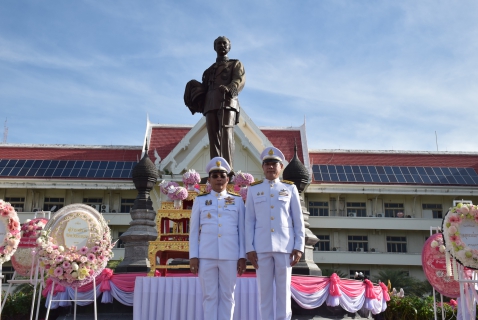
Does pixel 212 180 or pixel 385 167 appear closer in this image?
pixel 212 180

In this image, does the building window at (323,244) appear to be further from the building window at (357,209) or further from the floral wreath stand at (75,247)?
the floral wreath stand at (75,247)

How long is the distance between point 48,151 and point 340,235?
18.7 metres

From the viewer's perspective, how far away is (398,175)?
3231 centimetres

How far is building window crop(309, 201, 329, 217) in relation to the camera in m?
32.3

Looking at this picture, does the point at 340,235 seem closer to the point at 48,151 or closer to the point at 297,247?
the point at 48,151

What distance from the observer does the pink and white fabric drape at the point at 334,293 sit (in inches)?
379

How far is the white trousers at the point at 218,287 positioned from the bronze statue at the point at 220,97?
4393 millimetres

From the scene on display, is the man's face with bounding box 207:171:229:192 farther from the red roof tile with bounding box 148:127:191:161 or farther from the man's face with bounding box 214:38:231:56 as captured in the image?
the red roof tile with bounding box 148:127:191:161

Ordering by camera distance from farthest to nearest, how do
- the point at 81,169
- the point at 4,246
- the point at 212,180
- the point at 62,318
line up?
the point at 81,169
the point at 62,318
the point at 4,246
the point at 212,180

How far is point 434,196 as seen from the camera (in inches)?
1278

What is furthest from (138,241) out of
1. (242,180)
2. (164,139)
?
(164,139)

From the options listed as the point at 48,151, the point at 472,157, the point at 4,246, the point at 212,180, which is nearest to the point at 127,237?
the point at 4,246

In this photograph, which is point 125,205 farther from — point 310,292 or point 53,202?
point 310,292

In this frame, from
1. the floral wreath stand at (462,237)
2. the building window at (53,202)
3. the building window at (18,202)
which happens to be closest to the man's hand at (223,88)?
Result: the floral wreath stand at (462,237)
